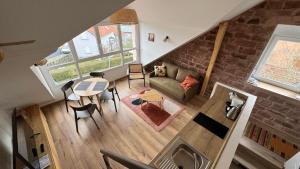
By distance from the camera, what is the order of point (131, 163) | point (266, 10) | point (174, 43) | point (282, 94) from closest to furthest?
1. point (131, 163)
2. point (266, 10)
3. point (282, 94)
4. point (174, 43)

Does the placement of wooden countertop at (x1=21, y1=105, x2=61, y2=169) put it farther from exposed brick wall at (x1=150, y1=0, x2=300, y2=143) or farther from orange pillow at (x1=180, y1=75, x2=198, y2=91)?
exposed brick wall at (x1=150, y1=0, x2=300, y2=143)

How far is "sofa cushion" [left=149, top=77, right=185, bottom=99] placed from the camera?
3.65 m

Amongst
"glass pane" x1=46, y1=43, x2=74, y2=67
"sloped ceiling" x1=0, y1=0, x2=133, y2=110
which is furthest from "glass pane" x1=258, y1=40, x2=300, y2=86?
"glass pane" x1=46, y1=43, x2=74, y2=67

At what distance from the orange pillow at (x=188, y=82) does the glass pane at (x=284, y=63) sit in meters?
1.53

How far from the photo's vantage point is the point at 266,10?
8.00ft

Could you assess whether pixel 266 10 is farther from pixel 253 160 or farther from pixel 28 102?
pixel 28 102

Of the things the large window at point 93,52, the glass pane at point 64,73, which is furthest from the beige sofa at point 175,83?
the glass pane at point 64,73

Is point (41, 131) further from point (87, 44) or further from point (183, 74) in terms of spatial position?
point (183, 74)

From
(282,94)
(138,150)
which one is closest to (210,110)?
(138,150)

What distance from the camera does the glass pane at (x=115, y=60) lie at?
469cm

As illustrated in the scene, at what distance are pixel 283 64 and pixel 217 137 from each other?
2401mm

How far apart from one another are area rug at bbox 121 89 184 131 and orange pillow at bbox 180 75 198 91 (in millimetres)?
547

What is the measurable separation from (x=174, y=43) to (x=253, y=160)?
284 centimetres

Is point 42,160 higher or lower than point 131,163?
lower
